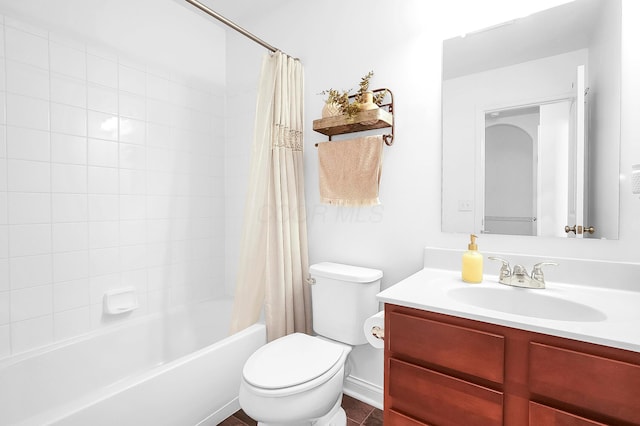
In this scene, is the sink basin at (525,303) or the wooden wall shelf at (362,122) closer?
the sink basin at (525,303)

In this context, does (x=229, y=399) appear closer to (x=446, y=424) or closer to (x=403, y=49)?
(x=446, y=424)

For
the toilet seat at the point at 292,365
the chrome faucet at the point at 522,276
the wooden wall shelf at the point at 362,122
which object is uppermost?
the wooden wall shelf at the point at 362,122

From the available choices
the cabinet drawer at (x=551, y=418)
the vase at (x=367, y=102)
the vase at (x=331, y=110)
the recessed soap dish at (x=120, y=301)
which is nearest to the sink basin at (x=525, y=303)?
the cabinet drawer at (x=551, y=418)

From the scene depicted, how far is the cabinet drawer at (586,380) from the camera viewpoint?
75cm

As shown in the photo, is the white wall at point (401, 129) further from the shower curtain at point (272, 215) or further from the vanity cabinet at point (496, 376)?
the vanity cabinet at point (496, 376)

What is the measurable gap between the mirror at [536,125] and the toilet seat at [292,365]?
0.83m

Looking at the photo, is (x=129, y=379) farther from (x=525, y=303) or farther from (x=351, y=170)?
(x=525, y=303)

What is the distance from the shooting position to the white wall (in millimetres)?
1220

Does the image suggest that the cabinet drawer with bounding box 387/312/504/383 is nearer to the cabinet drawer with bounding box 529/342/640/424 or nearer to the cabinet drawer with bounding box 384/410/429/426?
the cabinet drawer with bounding box 529/342/640/424

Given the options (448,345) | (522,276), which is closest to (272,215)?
(448,345)

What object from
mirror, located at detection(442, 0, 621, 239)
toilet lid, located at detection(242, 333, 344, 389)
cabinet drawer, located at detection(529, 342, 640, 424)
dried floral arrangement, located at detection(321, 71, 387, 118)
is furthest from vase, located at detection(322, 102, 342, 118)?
cabinet drawer, located at detection(529, 342, 640, 424)

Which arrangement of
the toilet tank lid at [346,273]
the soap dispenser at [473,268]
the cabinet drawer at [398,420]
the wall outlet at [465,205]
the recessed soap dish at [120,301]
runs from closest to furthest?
the cabinet drawer at [398,420], the soap dispenser at [473,268], the wall outlet at [465,205], the toilet tank lid at [346,273], the recessed soap dish at [120,301]

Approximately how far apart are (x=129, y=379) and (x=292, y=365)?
0.74 metres

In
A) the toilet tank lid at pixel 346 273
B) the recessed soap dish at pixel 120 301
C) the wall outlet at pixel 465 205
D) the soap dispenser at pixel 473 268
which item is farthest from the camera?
the recessed soap dish at pixel 120 301
